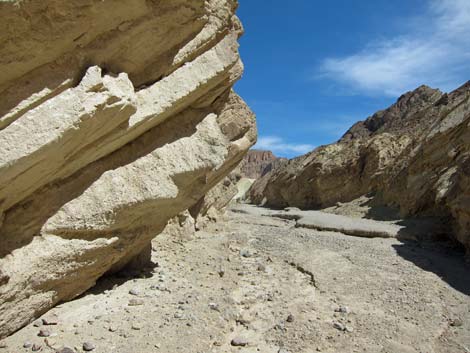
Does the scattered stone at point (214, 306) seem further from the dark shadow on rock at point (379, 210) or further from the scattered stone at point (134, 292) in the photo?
the dark shadow on rock at point (379, 210)

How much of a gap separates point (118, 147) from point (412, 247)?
9.34m

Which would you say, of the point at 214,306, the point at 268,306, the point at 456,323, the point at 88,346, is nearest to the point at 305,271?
the point at 268,306

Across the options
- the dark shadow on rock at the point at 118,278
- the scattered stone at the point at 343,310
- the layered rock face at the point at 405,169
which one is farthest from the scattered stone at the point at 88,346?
the layered rock face at the point at 405,169

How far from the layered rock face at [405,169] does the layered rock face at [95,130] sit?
8.54 m

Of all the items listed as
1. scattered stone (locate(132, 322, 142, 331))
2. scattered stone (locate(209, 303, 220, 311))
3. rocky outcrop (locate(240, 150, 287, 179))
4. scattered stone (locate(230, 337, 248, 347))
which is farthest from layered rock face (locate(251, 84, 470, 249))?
rocky outcrop (locate(240, 150, 287, 179))

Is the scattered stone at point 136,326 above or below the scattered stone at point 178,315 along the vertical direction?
below

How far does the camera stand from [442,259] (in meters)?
10.4

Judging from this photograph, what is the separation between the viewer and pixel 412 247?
1167 cm

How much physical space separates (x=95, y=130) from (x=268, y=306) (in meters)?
4.35

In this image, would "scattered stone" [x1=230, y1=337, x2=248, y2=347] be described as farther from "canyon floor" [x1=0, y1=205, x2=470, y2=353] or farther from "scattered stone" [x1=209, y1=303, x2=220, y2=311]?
"scattered stone" [x1=209, y1=303, x2=220, y2=311]

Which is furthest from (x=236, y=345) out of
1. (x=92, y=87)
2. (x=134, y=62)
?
(x=134, y=62)

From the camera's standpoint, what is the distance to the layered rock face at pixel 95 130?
481 cm

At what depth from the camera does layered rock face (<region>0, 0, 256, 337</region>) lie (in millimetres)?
4809

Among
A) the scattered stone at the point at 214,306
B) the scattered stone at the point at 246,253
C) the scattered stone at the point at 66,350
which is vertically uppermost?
the scattered stone at the point at 246,253
